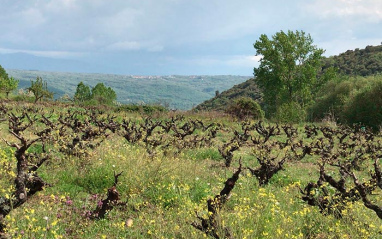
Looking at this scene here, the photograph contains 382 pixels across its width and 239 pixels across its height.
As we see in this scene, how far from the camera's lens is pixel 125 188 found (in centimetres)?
774

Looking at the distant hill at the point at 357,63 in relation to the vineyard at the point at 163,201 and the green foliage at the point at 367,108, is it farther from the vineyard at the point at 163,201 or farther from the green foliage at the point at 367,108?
the vineyard at the point at 163,201

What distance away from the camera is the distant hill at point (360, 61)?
6233 cm

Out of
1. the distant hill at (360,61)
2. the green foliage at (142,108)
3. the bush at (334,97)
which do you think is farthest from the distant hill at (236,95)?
the green foliage at (142,108)

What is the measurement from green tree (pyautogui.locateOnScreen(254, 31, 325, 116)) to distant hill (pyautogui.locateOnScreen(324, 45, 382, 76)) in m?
18.1

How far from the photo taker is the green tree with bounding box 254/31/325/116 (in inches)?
1702

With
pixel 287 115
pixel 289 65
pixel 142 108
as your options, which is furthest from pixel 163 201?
pixel 289 65

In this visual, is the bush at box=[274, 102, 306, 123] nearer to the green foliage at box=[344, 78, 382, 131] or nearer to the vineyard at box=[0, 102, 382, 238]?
the green foliage at box=[344, 78, 382, 131]

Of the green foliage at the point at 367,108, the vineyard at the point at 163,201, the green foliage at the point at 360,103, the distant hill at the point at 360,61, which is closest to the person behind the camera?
the vineyard at the point at 163,201

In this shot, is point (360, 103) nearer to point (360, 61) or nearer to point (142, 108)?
point (142, 108)

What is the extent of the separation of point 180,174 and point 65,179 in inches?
124

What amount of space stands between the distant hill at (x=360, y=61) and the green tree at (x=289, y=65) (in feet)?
59.5

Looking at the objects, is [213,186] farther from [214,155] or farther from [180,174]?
[214,155]

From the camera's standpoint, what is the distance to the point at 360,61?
7056cm

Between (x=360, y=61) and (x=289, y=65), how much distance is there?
36940 mm
